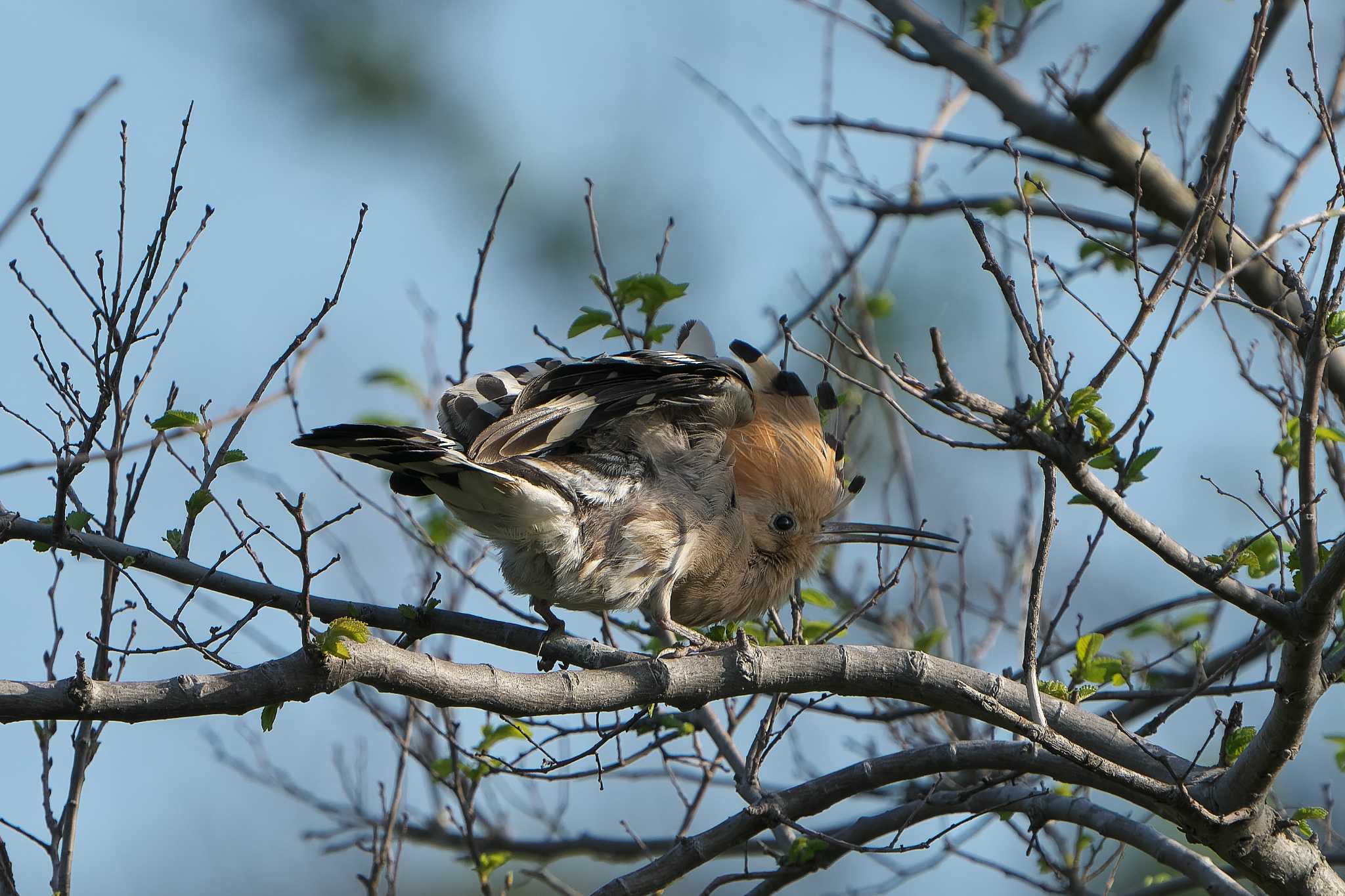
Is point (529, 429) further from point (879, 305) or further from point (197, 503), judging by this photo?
point (879, 305)

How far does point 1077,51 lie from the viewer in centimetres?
510

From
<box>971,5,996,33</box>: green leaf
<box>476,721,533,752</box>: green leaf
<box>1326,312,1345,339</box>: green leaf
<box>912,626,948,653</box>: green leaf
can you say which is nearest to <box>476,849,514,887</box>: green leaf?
<box>476,721,533,752</box>: green leaf

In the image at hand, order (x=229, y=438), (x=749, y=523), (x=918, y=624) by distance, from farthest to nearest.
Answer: (x=918, y=624) < (x=749, y=523) < (x=229, y=438)

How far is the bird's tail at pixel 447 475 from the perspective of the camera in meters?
3.02

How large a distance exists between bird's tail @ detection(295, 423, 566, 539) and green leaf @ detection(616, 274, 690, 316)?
662 mm

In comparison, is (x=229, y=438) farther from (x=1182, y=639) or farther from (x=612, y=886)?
(x=1182, y=639)

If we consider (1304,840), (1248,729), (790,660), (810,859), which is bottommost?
(1304,840)

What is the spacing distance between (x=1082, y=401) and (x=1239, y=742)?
1023mm

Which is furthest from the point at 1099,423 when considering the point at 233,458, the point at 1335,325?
the point at 233,458

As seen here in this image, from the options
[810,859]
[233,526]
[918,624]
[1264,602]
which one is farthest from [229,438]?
[918,624]

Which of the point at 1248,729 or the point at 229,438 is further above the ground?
the point at 229,438

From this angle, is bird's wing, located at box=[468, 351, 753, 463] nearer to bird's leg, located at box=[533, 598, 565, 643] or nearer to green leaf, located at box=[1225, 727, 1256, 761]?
bird's leg, located at box=[533, 598, 565, 643]

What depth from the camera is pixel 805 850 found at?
3424mm

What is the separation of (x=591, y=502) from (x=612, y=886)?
4.04 feet
